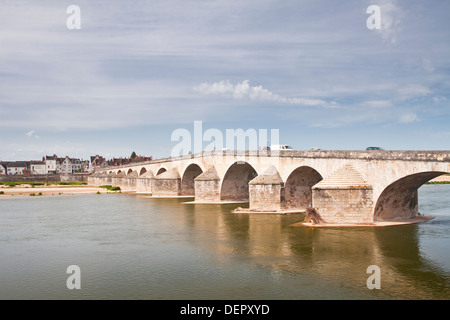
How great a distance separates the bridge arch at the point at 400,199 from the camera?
1866 centimetres

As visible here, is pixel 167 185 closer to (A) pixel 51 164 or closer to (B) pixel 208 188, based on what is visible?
(B) pixel 208 188

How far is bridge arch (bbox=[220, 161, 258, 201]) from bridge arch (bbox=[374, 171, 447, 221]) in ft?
49.8

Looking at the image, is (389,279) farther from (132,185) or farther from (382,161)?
(132,185)

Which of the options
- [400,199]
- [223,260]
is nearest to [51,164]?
[400,199]

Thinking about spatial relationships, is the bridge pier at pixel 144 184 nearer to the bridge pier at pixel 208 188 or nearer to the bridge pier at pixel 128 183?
the bridge pier at pixel 128 183

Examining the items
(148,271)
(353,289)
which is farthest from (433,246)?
(148,271)

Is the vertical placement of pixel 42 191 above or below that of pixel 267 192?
below

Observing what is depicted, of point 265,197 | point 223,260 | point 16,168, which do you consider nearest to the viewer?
point 223,260

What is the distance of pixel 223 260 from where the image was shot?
1414 centimetres

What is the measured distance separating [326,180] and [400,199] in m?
3.99

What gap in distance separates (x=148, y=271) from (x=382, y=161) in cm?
1244

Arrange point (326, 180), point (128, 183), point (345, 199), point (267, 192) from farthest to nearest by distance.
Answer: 1. point (128, 183)
2. point (267, 192)
3. point (326, 180)
4. point (345, 199)

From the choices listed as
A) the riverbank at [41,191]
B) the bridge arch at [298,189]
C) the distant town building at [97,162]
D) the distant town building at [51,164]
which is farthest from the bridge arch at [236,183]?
the distant town building at [51,164]

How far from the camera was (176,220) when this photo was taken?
80.3ft
